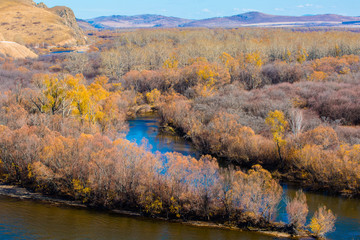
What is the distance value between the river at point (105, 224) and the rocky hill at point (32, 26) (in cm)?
14252

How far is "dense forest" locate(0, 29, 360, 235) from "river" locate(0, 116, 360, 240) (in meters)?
1.19

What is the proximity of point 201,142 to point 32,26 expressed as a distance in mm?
161233

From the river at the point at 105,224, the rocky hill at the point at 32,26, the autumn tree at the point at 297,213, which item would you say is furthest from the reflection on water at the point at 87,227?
the rocky hill at the point at 32,26

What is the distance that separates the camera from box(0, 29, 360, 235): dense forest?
2639 centimetres

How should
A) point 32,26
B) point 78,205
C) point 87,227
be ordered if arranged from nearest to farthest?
point 87,227 < point 78,205 < point 32,26

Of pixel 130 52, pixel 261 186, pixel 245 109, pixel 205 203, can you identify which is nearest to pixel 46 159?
pixel 205 203

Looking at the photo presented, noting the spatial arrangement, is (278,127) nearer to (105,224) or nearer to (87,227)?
(105,224)

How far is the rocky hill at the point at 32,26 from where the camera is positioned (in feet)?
536

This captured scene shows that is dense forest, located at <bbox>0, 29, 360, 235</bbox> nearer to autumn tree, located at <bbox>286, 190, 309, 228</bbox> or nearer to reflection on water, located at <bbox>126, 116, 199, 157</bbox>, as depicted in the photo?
autumn tree, located at <bbox>286, 190, 309, 228</bbox>

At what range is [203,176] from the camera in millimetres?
26688

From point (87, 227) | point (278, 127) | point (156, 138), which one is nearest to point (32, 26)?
point (156, 138)

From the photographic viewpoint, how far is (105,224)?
25812 mm

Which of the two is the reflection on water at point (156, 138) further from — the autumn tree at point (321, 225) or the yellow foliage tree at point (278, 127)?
the autumn tree at point (321, 225)

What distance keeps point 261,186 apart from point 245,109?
93.5 ft
